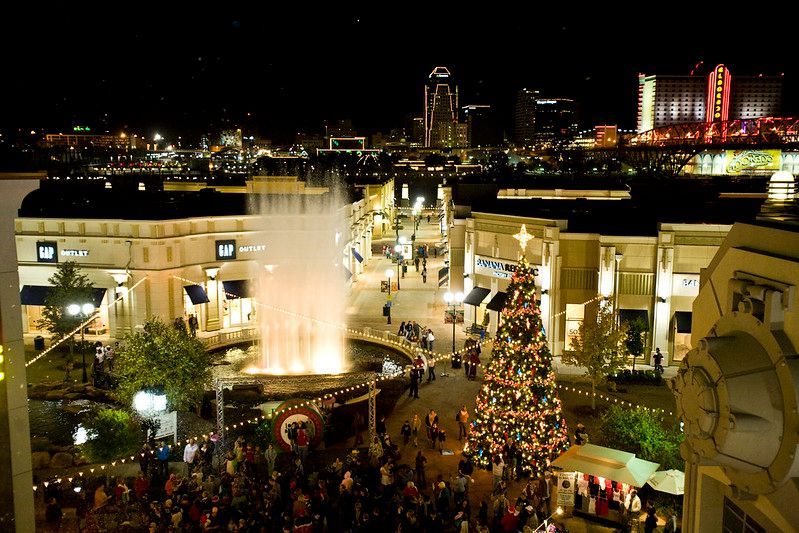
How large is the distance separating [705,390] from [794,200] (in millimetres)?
3306

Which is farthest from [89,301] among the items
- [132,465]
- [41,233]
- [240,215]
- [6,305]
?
[6,305]

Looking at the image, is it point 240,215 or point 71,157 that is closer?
point 240,215

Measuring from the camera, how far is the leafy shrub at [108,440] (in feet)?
58.6

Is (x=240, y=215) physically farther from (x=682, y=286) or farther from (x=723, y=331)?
(x=723, y=331)

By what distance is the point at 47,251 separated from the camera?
34.3 metres

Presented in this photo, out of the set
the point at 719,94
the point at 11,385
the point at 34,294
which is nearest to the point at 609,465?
the point at 11,385

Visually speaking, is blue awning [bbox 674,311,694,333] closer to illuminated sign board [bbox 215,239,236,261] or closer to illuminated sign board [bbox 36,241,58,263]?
illuminated sign board [bbox 215,239,236,261]

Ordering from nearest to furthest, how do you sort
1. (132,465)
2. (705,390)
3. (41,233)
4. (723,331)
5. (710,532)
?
(705,390) < (723,331) < (710,532) < (132,465) < (41,233)

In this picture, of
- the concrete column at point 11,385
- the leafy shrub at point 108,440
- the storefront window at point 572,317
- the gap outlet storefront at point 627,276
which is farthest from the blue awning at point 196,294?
the concrete column at point 11,385

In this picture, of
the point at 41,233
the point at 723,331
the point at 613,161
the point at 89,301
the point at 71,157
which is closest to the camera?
the point at 723,331

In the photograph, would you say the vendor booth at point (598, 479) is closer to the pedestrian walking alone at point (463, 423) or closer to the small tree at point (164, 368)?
the pedestrian walking alone at point (463, 423)

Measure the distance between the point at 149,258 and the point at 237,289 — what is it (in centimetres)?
445

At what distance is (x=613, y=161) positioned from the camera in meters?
188

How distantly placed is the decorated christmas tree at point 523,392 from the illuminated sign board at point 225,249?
20361 millimetres
